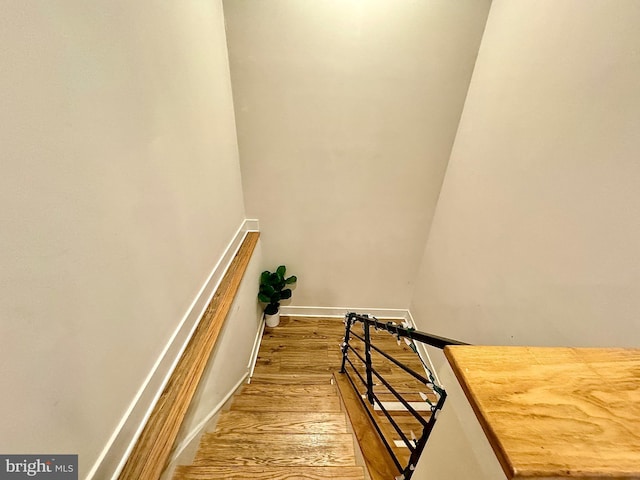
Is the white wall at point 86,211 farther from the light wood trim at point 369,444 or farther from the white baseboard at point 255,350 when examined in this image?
the white baseboard at point 255,350

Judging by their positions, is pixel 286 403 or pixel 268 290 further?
pixel 268 290

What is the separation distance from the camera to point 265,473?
3.88 feet

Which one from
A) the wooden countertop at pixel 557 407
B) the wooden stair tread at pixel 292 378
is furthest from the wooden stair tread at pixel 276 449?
the wooden countertop at pixel 557 407

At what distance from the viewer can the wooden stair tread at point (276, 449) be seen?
1.30 meters

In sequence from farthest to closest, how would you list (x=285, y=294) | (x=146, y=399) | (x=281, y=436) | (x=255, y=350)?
(x=285, y=294), (x=255, y=350), (x=281, y=436), (x=146, y=399)

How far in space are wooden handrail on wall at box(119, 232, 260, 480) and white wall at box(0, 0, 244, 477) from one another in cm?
15

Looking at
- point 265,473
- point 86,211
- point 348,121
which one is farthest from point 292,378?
point 348,121

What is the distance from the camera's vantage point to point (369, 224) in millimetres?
2674

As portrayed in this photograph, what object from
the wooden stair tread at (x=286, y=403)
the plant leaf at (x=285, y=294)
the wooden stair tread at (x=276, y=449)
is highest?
the wooden stair tread at (x=276, y=449)

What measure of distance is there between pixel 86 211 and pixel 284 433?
152cm

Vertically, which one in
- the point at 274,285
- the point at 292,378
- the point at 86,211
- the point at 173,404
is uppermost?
the point at 86,211

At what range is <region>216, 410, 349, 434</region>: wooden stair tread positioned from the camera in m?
1.54

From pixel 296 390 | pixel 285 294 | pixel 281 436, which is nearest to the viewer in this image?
pixel 281 436

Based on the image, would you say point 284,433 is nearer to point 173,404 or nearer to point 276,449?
point 276,449
